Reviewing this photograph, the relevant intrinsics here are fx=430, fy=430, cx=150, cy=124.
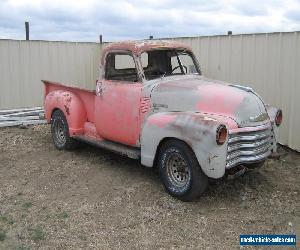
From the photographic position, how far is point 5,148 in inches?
326

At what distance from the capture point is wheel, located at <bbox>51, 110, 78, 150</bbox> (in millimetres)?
7766

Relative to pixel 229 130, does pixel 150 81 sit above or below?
above

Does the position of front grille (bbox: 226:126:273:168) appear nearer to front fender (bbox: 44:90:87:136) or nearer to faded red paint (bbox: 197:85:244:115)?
faded red paint (bbox: 197:85:244:115)

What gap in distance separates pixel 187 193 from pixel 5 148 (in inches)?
171

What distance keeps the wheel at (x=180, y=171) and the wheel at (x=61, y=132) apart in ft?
8.45

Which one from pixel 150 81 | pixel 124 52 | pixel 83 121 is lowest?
pixel 83 121

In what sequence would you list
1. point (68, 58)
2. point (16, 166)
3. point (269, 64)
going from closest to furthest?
point (16, 166)
point (269, 64)
point (68, 58)

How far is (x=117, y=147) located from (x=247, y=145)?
2155 millimetres

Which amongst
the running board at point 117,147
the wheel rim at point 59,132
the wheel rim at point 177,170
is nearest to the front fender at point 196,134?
the wheel rim at point 177,170

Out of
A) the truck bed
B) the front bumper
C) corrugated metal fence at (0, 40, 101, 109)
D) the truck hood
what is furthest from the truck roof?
corrugated metal fence at (0, 40, 101, 109)

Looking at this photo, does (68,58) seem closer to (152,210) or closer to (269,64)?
(269,64)

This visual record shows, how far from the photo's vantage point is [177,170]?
5.61 metres


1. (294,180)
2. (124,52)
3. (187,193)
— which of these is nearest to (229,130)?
(187,193)

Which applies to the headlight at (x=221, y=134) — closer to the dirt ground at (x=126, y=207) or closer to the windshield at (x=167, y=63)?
the dirt ground at (x=126, y=207)
